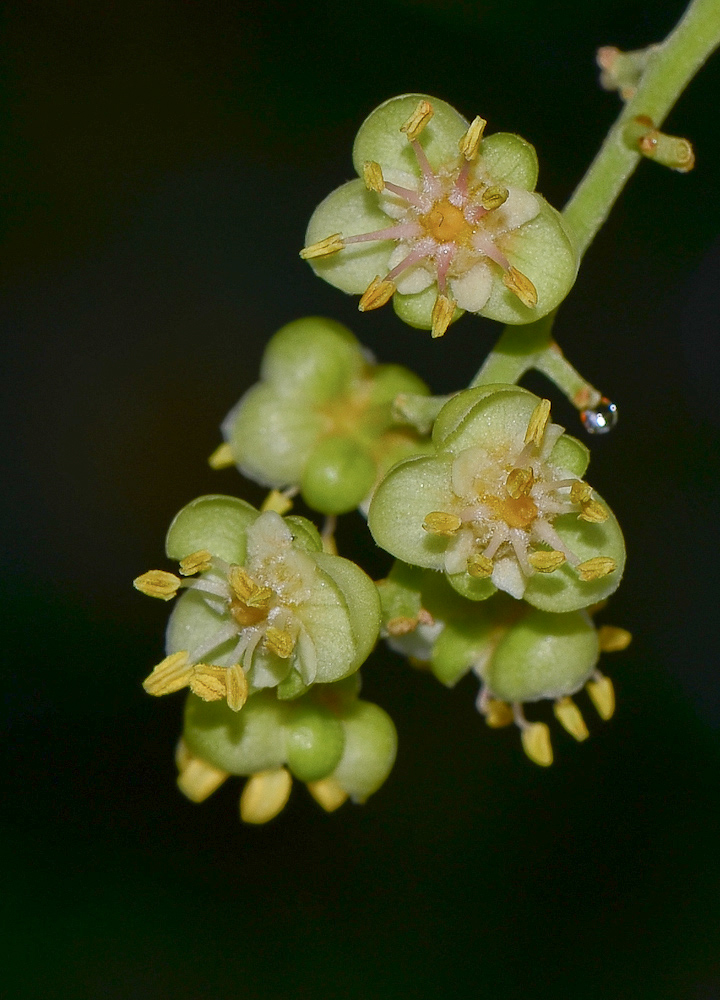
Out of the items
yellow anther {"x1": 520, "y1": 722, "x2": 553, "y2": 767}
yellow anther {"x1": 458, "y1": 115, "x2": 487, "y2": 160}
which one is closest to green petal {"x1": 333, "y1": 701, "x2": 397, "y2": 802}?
yellow anther {"x1": 520, "y1": 722, "x2": 553, "y2": 767}

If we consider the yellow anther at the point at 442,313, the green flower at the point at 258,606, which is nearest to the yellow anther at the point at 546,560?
the green flower at the point at 258,606

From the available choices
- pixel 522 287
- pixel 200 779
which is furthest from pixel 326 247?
pixel 200 779

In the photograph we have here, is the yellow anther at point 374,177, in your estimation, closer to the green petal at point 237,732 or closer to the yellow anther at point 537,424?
the yellow anther at point 537,424

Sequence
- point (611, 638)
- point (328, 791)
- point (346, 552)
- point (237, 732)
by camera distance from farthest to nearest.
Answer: point (346, 552) → point (611, 638) → point (328, 791) → point (237, 732)

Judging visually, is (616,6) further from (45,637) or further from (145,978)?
(145,978)

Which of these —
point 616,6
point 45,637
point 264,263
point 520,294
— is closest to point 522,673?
point 520,294

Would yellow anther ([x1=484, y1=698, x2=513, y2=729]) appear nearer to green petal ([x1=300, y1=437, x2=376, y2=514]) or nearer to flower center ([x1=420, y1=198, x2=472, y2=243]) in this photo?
green petal ([x1=300, y1=437, x2=376, y2=514])

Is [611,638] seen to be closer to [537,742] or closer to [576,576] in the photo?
[537,742]
